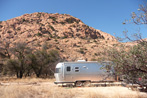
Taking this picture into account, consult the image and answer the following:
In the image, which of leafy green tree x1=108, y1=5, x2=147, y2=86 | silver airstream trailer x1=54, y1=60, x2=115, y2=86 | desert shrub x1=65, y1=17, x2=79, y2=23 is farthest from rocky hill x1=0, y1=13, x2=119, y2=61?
leafy green tree x1=108, y1=5, x2=147, y2=86

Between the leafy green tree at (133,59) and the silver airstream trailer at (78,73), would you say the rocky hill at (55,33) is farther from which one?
the leafy green tree at (133,59)

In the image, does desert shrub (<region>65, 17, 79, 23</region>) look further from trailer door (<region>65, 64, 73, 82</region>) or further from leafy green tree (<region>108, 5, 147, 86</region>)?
leafy green tree (<region>108, 5, 147, 86</region>)

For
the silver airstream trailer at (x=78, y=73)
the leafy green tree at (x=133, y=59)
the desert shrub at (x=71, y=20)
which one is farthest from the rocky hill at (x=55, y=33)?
the leafy green tree at (x=133, y=59)

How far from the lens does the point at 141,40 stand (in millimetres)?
6348

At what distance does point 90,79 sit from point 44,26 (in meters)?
54.2

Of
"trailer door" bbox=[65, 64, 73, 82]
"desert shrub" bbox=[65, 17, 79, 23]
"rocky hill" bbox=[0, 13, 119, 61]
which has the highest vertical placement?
"desert shrub" bbox=[65, 17, 79, 23]

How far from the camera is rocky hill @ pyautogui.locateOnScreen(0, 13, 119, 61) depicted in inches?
1885

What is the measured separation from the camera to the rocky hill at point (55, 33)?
47875 mm

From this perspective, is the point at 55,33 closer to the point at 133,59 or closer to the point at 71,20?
the point at 71,20

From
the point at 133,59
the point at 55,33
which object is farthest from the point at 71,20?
the point at 133,59

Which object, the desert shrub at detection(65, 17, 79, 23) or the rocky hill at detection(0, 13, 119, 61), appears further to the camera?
the desert shrub at detection(65, 17, 79, 23)

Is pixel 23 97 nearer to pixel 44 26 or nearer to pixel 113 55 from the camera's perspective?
pixel 113 55

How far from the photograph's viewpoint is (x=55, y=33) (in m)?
60.8

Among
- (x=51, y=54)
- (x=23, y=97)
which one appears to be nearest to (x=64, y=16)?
(x=51, y=54)
